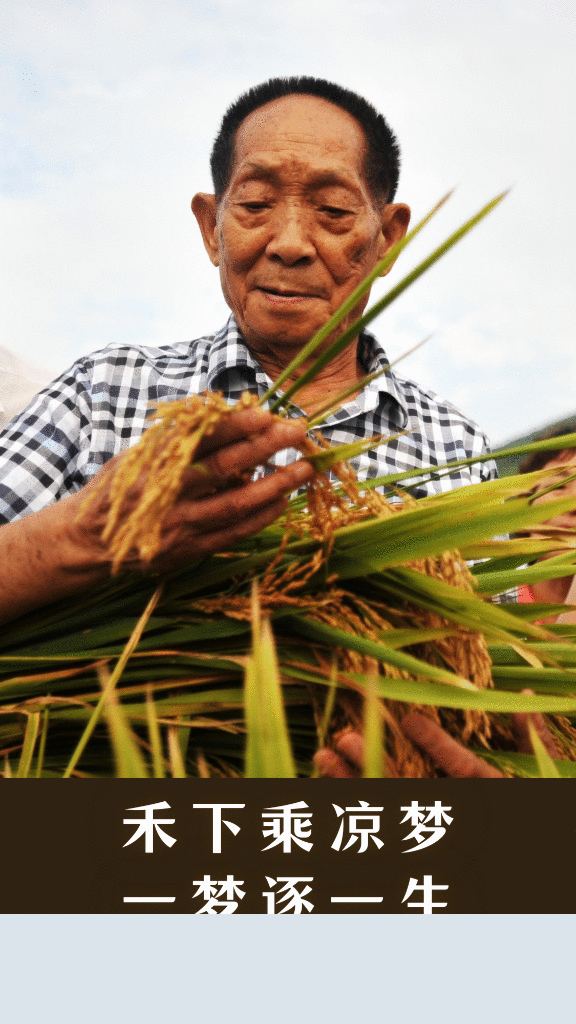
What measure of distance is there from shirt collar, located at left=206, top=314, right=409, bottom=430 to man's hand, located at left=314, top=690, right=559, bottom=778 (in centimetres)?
77

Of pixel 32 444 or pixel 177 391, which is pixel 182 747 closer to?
pixel 32 444

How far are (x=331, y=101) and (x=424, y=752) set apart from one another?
3.64 feet

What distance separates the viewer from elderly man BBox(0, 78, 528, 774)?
1.18 metres

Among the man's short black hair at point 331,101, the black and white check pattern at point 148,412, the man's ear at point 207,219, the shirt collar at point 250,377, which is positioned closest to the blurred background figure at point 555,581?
→ the black and white check pattern at point 148,412

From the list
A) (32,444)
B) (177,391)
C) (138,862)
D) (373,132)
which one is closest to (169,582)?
(138,862)

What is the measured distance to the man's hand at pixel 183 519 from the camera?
0.51 m

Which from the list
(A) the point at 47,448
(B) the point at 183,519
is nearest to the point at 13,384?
(A) the point at 47,448

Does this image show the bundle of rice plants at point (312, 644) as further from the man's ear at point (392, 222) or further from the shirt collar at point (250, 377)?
the man's ear at point (392, 222)

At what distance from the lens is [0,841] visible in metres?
0.69

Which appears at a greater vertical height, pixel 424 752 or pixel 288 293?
A: pixel 288 293

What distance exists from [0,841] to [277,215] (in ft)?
3.22

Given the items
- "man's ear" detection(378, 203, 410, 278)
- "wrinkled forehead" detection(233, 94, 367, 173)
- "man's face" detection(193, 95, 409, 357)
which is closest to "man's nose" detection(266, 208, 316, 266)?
"man's face" detection(193, 95, 409, 357)

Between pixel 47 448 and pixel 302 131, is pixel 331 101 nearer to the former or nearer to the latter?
pixel 302 131

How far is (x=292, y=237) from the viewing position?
46.7 inches
